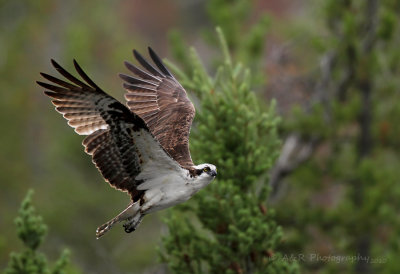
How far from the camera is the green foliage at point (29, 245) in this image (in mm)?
8586

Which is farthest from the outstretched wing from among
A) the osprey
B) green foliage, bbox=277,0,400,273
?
green foliage, bbox=277,0,400,273

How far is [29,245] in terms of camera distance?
8.73m

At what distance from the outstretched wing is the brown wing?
3.37 ft

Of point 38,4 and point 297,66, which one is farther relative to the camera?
point 38,4

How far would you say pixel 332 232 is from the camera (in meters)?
13.4

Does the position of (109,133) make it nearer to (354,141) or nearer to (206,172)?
(206,172)

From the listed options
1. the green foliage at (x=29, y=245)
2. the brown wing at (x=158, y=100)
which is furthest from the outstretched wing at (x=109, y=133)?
the green foliage at (x=29, y=245)

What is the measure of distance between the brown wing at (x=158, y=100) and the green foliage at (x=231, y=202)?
308 mm

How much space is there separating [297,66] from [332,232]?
5867 millimetres

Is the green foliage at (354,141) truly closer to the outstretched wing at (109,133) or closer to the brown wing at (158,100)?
the brown wing at (158,100)

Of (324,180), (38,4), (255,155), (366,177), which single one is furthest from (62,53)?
(255,155)

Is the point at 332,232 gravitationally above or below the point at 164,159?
below

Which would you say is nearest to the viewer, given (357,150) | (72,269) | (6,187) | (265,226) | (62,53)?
(265,226)

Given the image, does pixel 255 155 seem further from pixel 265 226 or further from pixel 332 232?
pixel 332 232
